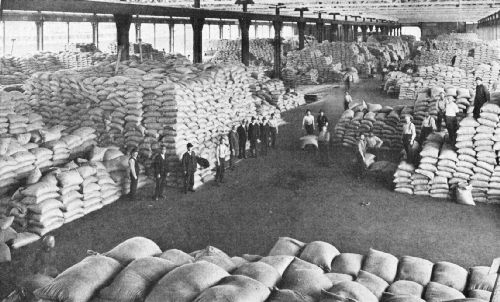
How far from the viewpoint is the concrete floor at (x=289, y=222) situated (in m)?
8.44

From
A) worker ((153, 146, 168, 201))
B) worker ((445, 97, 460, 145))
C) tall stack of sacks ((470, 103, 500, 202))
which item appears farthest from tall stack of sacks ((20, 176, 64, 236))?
worker ((445, 97, 460, 145))

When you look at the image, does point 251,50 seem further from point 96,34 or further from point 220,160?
point 220,160

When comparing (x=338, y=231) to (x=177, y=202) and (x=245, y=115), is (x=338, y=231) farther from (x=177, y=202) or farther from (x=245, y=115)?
(x=245, y=115)

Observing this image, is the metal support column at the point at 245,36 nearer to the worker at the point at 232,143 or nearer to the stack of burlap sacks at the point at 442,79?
→ the stack of burlap sacks at the point at 442,79

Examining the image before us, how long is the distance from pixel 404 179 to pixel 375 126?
15.5 ft

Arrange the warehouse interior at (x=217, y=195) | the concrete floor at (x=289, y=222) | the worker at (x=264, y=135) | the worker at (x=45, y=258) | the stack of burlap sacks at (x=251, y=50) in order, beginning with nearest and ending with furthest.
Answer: the warehouse interior at (x=217, y=195) < the worker at (x=45, y=258) < the concrete floor at (x=289, y=222) < the worker at (x=264, y=135) < the stack of burlap sacks at (x=251, y=50)

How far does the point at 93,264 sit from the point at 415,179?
8.37m

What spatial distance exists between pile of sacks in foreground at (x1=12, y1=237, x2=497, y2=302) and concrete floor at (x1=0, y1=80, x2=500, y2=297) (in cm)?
249

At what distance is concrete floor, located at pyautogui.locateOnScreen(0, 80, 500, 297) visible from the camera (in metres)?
8.44

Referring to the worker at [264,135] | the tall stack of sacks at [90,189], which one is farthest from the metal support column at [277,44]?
the tall stack of sacks at [90,189]

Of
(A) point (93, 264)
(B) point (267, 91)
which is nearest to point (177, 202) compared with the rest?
(A) point (93, 264)

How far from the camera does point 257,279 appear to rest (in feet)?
15.6

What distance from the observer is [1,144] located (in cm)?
1003

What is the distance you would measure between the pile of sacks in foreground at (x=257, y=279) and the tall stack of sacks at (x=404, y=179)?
5.79 metres
